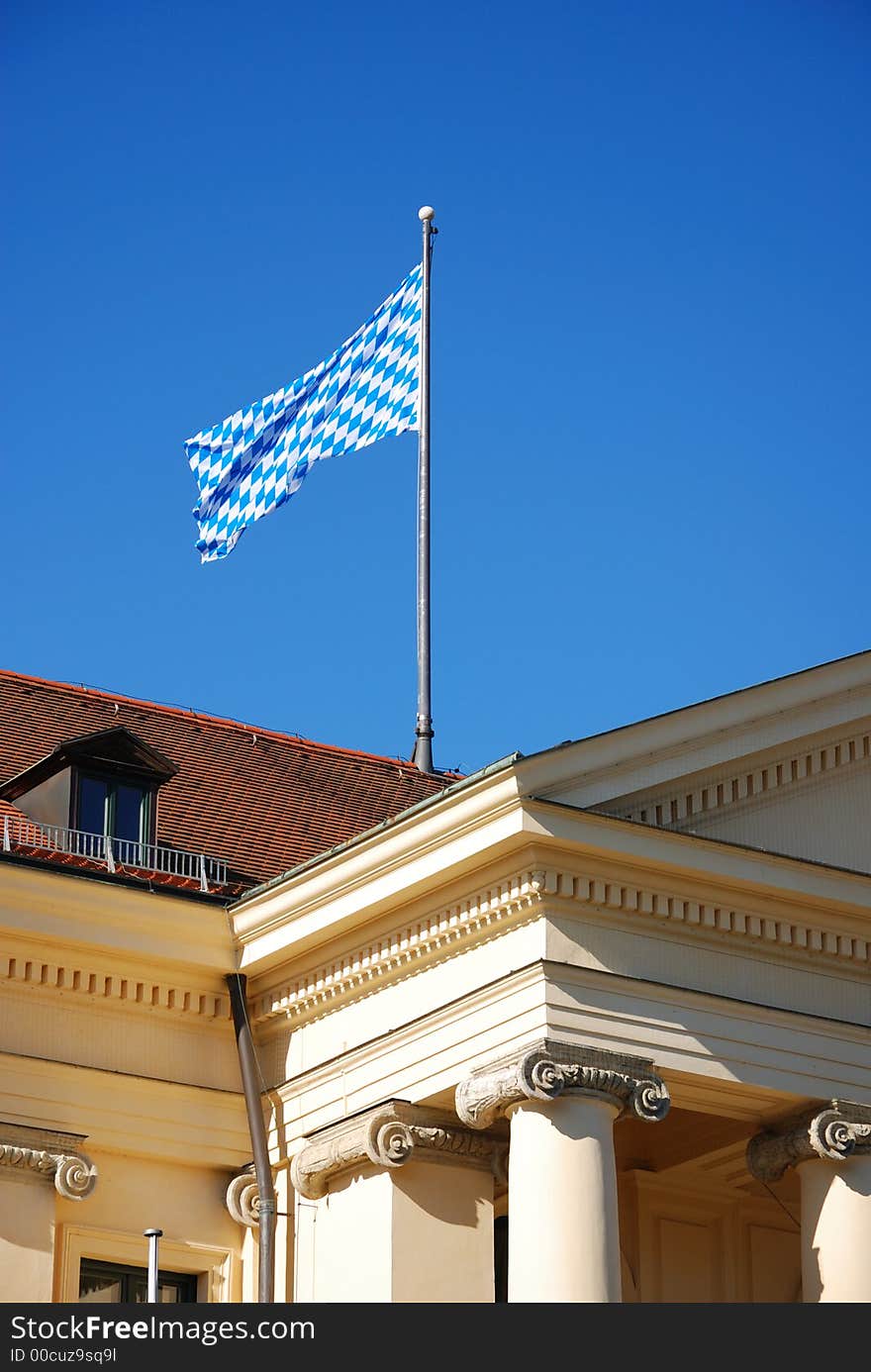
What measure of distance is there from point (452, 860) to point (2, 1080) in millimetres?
4901

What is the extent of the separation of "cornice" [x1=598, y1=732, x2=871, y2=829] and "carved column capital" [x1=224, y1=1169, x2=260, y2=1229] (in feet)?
17.4

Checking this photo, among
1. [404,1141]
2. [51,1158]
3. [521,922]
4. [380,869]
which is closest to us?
[521,922]

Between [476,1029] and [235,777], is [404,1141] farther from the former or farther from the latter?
[235,777]

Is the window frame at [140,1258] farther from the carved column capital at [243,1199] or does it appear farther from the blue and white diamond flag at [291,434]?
the blue and white diamond flag at [291,434]

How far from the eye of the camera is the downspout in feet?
90.0

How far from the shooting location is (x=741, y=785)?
90.9 ft

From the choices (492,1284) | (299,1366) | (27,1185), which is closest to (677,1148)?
(492,1284)

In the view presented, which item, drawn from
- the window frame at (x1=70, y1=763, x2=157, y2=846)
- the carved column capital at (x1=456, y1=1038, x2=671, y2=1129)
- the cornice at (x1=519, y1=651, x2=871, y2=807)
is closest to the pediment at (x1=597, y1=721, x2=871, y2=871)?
the cornice at (x1=519, y1=651, x2=871, y2=807)

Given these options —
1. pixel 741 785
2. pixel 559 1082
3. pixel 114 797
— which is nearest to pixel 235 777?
pixel 114 797

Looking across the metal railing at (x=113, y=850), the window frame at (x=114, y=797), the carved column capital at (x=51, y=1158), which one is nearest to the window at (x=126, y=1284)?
the carved column capital at (x=51, y=1158)

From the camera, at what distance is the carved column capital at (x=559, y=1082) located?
25.2m

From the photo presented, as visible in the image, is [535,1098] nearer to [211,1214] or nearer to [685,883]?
[685,883]

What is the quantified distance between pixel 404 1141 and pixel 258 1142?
2.11m

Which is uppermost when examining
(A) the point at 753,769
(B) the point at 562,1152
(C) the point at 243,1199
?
(A) the point at 753,769
